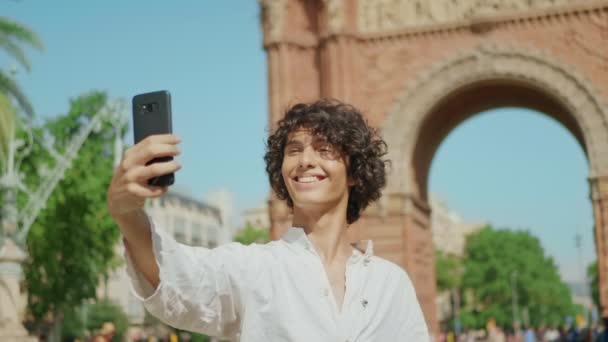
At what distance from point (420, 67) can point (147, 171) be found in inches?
832

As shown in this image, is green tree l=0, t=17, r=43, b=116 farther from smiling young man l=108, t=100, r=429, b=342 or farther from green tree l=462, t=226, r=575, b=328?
green tree l=462, t=226, r=575, b=328

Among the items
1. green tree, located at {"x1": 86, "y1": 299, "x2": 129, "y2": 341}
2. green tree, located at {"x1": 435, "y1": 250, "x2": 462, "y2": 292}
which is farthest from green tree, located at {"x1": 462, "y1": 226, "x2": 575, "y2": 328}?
green tree, located at {"x1": 86, "y1": 299, "x2": 129, "y2": 341}

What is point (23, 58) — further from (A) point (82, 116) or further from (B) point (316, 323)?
(B) point (316, 323)

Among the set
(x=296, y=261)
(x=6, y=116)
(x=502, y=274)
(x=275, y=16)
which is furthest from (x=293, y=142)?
(x=502, y=274)

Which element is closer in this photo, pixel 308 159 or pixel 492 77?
pixel 308 159

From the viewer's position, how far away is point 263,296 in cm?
234

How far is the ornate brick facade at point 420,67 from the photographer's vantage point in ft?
70.3

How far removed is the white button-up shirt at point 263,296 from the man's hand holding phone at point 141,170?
0.15 meters

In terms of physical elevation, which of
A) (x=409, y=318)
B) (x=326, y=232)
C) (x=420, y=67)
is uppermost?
(x=420, y=67)

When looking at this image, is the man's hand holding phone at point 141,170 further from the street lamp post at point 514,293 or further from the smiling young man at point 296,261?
the street lamp post at point 514,293

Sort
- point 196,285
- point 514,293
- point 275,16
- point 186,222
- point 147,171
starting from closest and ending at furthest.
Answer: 1. point 147,171
2. point 196,285
3. point 275,16
4. point 514,293
5. point 186,222

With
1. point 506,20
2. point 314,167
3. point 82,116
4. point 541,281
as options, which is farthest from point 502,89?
point 541,281

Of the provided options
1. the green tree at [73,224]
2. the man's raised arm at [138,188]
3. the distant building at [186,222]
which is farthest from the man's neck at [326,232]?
the distant building at [186,222]

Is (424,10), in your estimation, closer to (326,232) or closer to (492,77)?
(492,77)
